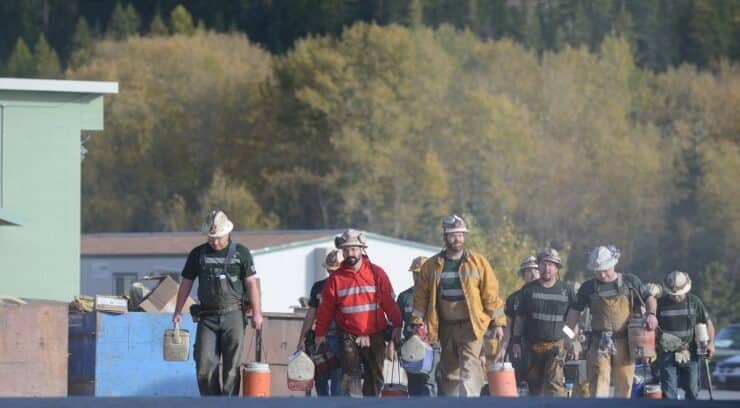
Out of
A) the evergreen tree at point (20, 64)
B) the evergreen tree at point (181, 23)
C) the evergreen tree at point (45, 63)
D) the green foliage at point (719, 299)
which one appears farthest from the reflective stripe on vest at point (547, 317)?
the evergreen tree at point (181, 23)

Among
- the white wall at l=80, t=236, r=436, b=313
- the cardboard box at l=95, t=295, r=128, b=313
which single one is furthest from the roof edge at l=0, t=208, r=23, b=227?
the white wall at l=80, t=236, r=436, b=313

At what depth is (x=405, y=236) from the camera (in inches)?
3017

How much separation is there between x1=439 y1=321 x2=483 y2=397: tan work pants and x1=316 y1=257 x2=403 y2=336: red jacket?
493 millimetres

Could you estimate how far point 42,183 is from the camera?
24.4 meters

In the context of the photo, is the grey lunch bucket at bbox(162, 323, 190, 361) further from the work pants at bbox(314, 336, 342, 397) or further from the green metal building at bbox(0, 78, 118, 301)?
the green metal building at bbox(0, 78, 118, 301)

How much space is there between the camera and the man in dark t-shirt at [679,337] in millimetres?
16016

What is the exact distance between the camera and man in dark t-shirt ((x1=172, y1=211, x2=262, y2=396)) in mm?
13367

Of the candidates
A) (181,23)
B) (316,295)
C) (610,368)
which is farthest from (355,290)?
(181,23)

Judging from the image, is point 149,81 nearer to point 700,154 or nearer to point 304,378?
point 700,154

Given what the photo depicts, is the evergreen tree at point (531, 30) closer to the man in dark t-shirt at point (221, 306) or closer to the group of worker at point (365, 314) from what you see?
the group of worker at point (365, 314)

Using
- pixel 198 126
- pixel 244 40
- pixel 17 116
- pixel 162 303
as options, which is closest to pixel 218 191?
pixel 198 126

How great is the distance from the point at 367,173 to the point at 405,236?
3.74 metres

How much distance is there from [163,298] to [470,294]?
5.47 m

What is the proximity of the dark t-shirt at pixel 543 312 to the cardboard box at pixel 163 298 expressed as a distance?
4341mm
